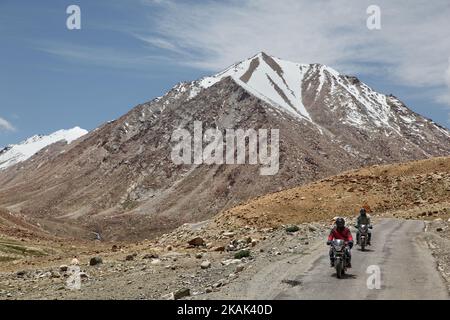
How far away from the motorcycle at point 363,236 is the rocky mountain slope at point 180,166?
253ft

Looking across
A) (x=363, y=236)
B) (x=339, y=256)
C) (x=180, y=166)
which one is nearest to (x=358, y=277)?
(x=339, y=256)

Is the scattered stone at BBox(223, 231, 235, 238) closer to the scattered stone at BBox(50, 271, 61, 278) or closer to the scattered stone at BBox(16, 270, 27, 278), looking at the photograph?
the scattered stone at BBox(50, 271, 61, 278)

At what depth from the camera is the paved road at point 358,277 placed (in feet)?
49.5

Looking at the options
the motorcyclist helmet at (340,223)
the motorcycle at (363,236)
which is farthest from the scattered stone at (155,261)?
the motorcyclist helmet at (340,223)

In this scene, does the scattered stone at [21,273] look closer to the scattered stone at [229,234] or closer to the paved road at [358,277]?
the paved road at [358,277]

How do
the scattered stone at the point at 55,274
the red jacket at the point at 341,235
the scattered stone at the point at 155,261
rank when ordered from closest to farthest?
the red jacket at the point at 341,235 → the scattered stone at the point at 55,274 → the scattered stone at the point at 155,261

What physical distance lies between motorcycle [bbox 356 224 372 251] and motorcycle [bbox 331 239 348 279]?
667 centimetres

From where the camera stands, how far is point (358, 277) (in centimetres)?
1775

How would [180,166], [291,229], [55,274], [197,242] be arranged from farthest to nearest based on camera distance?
[180,166], [197,242], [291,229], [55,274]

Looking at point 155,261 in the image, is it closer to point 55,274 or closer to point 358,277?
point 55,274

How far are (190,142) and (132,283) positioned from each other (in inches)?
5837

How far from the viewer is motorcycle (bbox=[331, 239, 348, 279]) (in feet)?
57.9

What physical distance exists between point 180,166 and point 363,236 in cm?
12913
